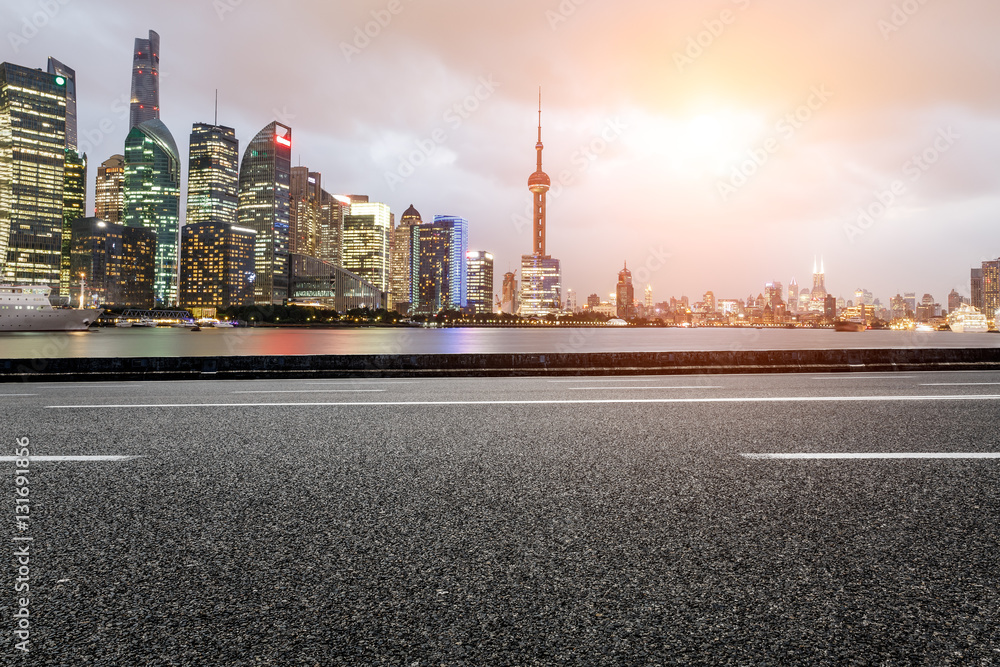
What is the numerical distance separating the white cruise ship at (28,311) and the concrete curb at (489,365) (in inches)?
3501

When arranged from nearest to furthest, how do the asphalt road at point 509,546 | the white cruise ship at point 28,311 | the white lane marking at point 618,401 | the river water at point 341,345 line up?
the asphalt road at point 509,546, the white lane marking at point 618,401, the river water at point 341,345, the white cruise ship at point 28,311

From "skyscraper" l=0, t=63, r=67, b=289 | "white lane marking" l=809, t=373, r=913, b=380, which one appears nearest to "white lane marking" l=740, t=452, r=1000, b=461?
"white lane marking" l=809, t=373, r=913, b=380

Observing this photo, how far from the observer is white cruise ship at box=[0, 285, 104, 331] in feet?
Answer: 274

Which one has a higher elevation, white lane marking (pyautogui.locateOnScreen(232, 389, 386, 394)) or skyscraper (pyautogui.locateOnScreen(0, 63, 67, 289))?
skyscraper (pyautogui.locateOnScreen(0, 63, 67, 289))

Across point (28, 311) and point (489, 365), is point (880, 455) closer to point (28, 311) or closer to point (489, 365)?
point (489, 365)

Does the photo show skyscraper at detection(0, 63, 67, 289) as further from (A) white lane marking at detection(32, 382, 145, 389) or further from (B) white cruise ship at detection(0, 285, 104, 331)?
(A) white lane marking at detection(32, 382, 145, 389)

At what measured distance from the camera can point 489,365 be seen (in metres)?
17.3

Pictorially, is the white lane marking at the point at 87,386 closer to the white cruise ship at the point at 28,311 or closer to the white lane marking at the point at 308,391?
the white lane marking at the point at 308,391

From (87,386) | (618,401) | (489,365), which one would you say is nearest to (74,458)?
(618,401)

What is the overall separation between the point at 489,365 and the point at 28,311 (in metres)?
96.8

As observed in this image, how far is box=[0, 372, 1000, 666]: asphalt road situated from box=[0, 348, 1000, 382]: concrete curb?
9.38m

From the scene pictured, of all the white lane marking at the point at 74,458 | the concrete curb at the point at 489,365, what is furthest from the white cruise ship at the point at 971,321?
the white lane marking at the point at 74,458

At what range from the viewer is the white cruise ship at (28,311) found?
83562 millimetres

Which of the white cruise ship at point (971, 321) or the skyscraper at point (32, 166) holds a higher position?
the skyscraper at point (32, 166)
